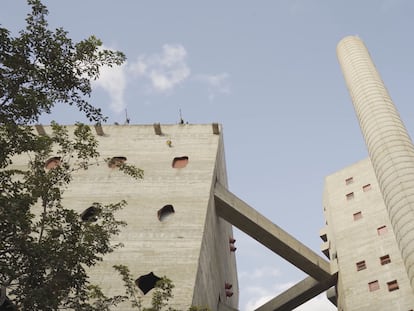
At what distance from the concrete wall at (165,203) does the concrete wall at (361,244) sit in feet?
18.8

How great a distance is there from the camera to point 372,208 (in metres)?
23.5

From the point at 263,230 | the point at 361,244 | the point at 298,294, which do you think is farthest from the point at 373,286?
the point at 263,230

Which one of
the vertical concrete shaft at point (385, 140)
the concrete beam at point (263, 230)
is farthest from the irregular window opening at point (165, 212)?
the vertical concrete shaft at point (385, 140)

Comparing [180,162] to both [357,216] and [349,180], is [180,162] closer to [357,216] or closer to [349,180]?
[357,216]

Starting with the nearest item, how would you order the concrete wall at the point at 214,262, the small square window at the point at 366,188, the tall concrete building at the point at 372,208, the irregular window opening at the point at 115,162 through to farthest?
the irregular window opening at the point at 115,162, the concrete wall at the point at 214,262, the tall concrete building at the point at 372,208, the small square window at the point at 366,188

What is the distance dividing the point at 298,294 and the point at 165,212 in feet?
28.4

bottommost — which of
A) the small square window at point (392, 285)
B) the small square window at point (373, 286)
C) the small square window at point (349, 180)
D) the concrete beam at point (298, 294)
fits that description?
the small square window at point (392, 285)

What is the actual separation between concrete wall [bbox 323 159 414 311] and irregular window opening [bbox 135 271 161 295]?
31.9ft

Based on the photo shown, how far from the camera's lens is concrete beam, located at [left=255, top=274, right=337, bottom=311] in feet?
74.4

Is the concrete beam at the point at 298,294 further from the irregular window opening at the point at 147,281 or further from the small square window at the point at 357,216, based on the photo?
the irregular window opening at the point at 147,281

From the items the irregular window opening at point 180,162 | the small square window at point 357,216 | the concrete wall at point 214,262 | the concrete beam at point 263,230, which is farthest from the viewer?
the small square window at point 357,216

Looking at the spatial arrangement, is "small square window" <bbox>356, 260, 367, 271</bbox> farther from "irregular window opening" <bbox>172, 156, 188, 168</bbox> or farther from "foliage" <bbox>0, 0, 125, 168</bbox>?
"foliage" <bbox>0, 0, 125, 168</bbox>

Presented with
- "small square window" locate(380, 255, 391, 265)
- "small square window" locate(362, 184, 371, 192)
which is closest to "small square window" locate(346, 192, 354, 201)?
"small square window" locate(362, 184, 371, 192)

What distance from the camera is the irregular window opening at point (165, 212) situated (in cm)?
1783
